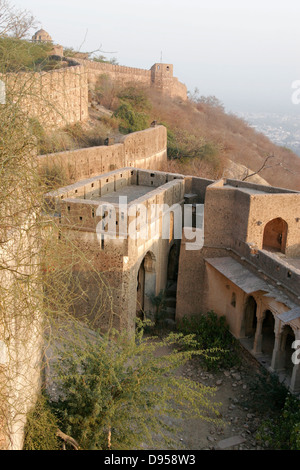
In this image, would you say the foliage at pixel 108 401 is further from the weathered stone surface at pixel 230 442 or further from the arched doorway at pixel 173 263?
the arched doorway at pixel 173 263

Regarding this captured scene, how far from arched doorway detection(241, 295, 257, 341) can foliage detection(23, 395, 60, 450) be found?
256 inches

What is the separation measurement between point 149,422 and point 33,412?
1.73 m

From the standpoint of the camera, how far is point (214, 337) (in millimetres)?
11273

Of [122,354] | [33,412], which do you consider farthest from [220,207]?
[33,412]

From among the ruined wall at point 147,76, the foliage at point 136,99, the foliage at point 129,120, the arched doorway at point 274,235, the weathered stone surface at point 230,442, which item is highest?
the ruined wall at point 147,76

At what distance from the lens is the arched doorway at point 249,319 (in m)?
11.2

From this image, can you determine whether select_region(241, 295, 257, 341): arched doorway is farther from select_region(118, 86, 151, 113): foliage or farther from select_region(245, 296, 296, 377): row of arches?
select_region(118, 86, 151, 113): foliage

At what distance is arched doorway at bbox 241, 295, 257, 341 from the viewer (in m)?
11.2

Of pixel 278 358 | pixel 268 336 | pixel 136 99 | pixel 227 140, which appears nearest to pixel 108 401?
pixel 278 358

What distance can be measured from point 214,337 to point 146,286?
2127 mm

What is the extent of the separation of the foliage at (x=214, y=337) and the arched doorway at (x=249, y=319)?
383 mm

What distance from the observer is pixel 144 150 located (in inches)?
773

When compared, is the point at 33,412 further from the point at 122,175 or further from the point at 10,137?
the point at 122,175

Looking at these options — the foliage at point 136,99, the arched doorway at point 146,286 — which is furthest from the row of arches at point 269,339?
the foliage at point 136,99
